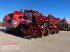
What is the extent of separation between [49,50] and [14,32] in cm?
1011

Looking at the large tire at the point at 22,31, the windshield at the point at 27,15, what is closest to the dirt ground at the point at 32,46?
the large tire at the point at 22,31

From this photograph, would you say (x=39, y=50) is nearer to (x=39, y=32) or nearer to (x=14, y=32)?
(x=39, y=32)

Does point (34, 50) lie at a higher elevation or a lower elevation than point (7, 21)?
lower

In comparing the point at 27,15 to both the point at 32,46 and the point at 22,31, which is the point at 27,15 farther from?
the point at 32,46

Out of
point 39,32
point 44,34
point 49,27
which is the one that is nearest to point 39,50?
point 39,32

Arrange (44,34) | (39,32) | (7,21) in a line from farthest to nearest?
(7,21), (44,34), (39,32)

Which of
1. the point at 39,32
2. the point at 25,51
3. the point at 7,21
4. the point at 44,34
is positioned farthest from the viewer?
the point at 7,21

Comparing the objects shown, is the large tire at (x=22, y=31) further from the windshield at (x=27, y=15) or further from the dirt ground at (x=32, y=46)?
the dirt ground at (x=32, y=46)

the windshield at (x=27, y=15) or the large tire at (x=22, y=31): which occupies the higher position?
the windshield at (x=27, y=15)

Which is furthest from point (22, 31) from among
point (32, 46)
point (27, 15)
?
point (32, 46)

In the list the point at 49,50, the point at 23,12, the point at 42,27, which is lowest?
the point at 49,50

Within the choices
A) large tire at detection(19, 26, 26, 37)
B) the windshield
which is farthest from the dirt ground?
the windshield

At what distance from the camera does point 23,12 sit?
19.6m

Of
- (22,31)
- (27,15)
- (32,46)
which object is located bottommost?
(32,46)
